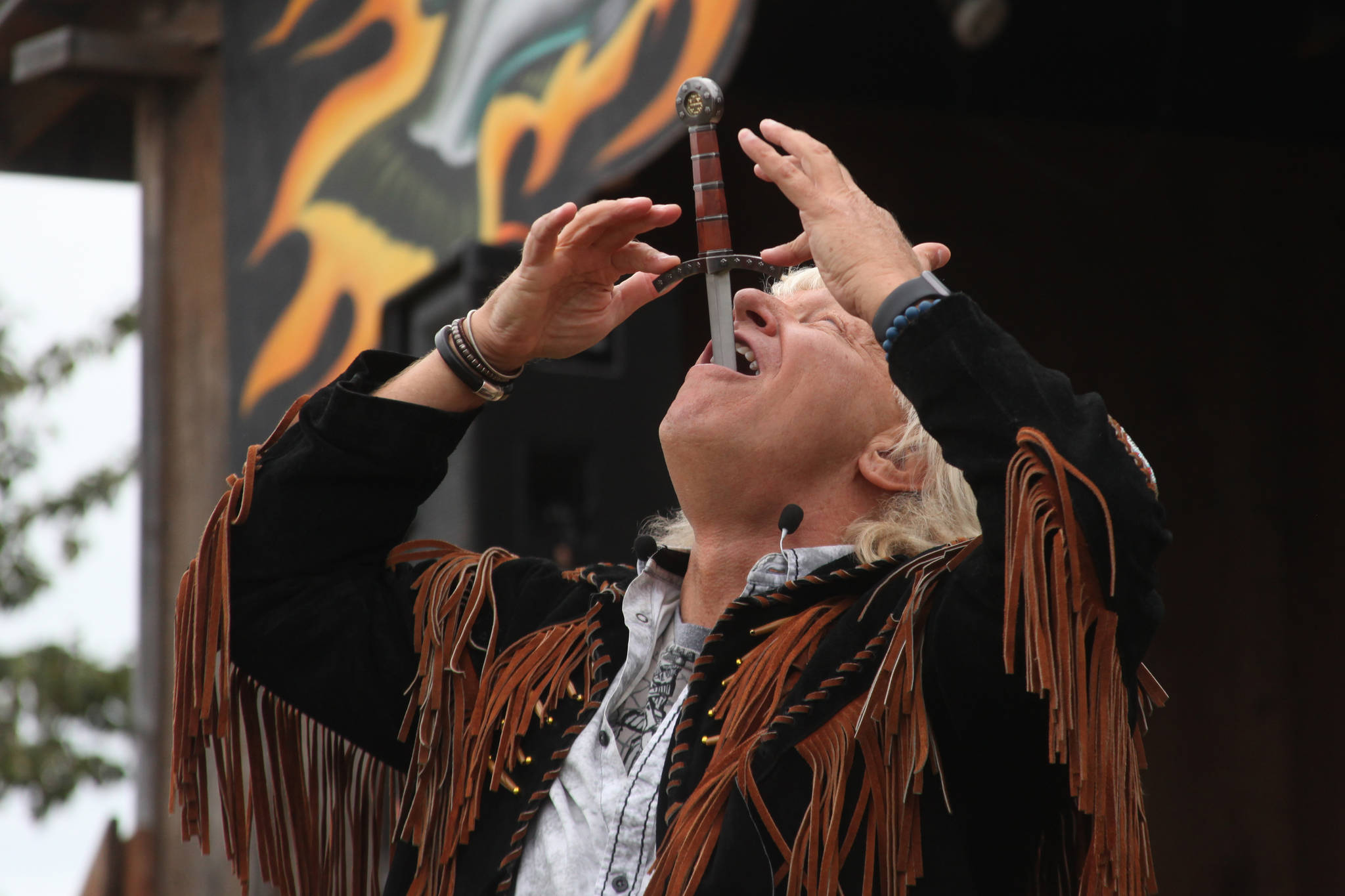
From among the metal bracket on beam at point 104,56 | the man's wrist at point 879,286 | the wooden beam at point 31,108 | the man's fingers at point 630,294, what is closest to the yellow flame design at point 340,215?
the metal bracket on beam at point 104,56

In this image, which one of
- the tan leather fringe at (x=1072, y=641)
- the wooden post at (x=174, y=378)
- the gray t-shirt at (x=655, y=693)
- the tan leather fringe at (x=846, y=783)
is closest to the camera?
the tan leather fringe at (x=1072, y=641)

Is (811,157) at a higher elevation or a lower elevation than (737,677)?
higher

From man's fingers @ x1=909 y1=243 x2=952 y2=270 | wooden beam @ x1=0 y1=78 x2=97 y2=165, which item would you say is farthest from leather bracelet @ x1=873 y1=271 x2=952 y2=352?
wooden beam @ x1=0 y1=78 x2=97 y2=165

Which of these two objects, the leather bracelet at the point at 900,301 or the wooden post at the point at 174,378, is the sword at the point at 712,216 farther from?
the wooden post at the point at 174,378

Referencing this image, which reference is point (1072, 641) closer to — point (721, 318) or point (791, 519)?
point (791, 519)

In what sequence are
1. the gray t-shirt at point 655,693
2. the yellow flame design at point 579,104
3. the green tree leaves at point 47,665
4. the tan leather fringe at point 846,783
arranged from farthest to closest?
the green tree leaves at point 47,665, the yellow flame design at point 579,104, the gray t-shirt at point 655,693, the tan leather fringe at point 846,783

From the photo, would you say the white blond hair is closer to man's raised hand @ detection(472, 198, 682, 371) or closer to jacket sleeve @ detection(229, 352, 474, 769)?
man's raised hand @ detection(472, 198, 682, 371)

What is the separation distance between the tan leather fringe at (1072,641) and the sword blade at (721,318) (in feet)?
1.59

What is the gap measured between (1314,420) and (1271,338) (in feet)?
0.92

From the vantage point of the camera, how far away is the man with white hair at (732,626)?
1.38 m

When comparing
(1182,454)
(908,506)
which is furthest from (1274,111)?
(908,506)

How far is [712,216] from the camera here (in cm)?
177

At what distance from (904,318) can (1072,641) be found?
323 mm

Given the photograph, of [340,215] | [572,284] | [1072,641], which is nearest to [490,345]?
[572,284]
